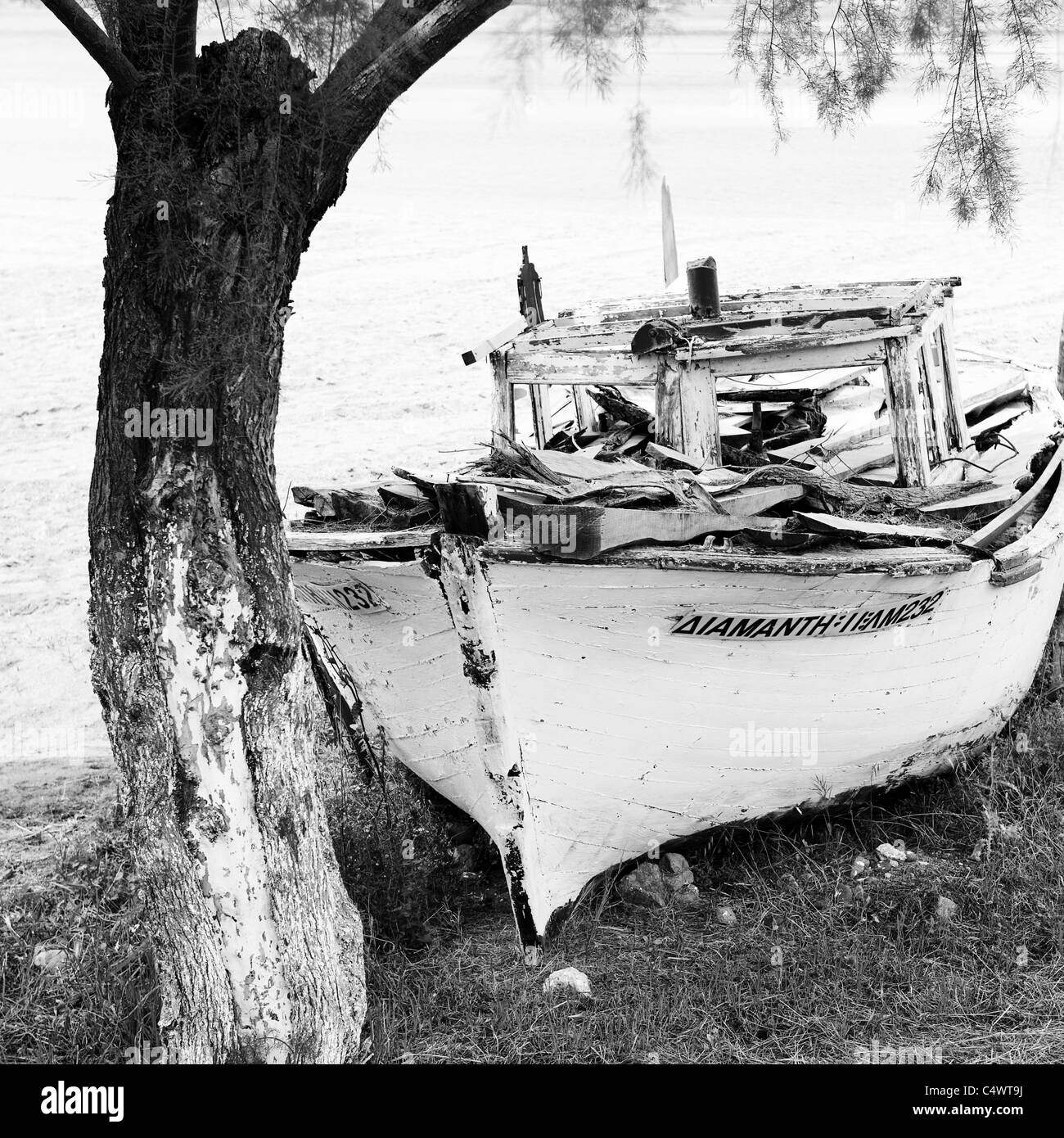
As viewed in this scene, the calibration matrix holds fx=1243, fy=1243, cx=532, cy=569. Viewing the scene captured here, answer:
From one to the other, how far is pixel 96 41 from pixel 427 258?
1324 cm

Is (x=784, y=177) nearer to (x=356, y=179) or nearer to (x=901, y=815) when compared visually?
(x=356, y=179)

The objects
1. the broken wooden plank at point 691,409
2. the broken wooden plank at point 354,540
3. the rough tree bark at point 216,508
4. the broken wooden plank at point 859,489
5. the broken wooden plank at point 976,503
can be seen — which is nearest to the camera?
the rough tree bark at point 216,508

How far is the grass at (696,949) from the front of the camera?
3980 millimetres

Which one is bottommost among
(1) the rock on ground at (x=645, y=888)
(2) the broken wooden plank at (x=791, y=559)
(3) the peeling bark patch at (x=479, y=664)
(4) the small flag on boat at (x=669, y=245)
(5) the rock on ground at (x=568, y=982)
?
(5) the rock on ground at (x=568, y=982)

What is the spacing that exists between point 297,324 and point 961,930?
10995 millimetres

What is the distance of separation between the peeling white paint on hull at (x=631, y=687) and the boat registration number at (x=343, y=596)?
14 millimetres

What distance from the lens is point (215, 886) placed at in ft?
11.6

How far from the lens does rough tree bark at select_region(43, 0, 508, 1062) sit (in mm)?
3240

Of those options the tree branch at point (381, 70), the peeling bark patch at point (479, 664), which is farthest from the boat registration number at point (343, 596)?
the tree branch at point (381, 70)

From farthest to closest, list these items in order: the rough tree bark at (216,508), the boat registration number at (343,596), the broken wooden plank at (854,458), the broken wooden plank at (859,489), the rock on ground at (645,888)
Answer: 1. the broken wooden plank at (854,458)
2. the rock on ground at (645,888)
3. the broken wooden plank at (859,489)
4. the boat registration number at (343,596)
5. the rough tree bark at (216,508)

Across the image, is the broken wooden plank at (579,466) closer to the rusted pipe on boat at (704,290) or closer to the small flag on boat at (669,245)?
the rusted pipe on boat at (704,290)

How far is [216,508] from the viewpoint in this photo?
3.45 m

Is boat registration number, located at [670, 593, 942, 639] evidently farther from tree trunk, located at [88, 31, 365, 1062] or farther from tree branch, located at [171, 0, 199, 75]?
tree branch, located at [171, 0, 199, 75]

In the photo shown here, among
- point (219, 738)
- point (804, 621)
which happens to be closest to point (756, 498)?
point (804, 621)
